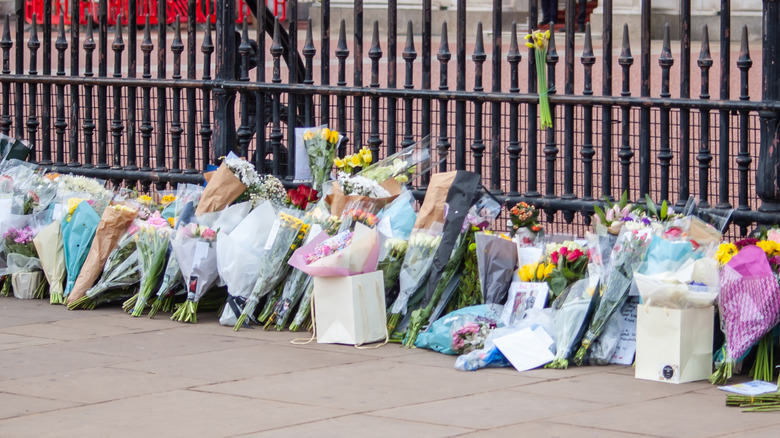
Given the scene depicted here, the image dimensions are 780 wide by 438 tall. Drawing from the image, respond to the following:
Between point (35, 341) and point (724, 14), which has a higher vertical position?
point (724, 14)

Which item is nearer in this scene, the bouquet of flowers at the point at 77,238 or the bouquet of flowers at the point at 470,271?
the bouquet of flowers at the point at 470,271

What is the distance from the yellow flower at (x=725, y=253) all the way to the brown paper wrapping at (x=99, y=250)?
11.2 feet

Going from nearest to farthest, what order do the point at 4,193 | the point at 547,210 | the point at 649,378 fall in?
the point at 649,378 < the point at 547,210 < the point at 4,193

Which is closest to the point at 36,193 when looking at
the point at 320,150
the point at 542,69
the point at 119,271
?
the point at 119,271

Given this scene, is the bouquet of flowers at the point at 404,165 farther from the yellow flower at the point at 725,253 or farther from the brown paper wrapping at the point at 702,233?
the yellow flower at the point at 725,253

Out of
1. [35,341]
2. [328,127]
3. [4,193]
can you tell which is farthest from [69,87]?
[35,341]

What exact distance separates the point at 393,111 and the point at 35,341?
2.48 m

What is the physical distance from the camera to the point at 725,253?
522 centimetres

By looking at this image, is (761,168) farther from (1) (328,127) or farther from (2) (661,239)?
(1) (328,127)

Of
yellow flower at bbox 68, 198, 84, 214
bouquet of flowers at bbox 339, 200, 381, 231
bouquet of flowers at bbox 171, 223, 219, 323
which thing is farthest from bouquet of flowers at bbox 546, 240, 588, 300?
yellow flower at bbox 68, 198, 84, 214

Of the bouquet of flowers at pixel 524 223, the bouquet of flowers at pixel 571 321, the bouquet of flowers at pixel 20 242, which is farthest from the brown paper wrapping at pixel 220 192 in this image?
the bouquet of flowers at pixel 571 321

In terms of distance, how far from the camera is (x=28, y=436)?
167 inches

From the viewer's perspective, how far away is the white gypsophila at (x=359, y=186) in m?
6.33

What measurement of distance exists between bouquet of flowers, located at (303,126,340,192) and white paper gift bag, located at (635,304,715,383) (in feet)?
7.65
